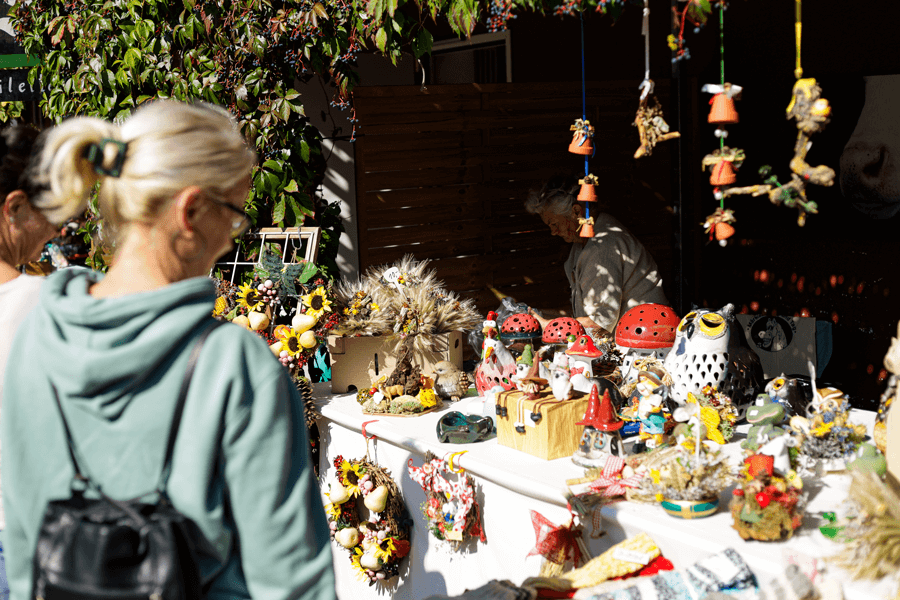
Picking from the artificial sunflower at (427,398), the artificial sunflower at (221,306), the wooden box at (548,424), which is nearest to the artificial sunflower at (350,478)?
the artificial sunflower at (427,398)

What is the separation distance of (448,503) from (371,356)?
96 centimetres

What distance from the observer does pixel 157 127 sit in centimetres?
124

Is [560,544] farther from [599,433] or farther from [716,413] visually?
[716,413]

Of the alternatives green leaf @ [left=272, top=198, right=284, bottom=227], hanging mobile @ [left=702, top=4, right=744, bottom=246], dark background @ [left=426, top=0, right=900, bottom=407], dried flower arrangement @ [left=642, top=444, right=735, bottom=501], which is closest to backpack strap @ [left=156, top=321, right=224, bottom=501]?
dried flower arrangement @ [left=642, top=444, right=735, bottom=501]

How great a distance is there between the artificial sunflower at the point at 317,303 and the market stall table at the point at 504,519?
0.38 metres

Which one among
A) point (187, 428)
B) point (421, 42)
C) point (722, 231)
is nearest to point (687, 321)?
point (722, 231)

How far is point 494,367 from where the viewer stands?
3.02 m

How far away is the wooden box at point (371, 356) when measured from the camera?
3410mm

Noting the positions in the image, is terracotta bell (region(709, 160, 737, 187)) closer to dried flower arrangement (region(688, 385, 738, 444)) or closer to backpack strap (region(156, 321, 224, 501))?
dried flower arrangement (region(688, 385, 738, 444))

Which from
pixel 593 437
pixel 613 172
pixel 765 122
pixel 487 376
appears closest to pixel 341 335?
pixel 487 376

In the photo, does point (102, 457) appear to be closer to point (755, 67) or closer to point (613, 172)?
point (613, 172)

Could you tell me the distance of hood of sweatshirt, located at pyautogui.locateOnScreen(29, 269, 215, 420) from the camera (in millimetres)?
1210

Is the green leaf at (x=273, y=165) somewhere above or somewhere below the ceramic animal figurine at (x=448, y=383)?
above

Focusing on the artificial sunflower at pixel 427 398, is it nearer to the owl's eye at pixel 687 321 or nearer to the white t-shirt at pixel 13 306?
the owl's eye at pixel 687 321
